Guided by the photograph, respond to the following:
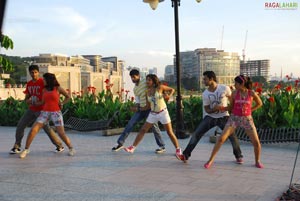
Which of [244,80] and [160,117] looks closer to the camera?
[244,80]

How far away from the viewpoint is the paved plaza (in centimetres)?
445

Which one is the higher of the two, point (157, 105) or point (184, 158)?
point (157, 105)

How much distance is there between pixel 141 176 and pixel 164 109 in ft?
5.37

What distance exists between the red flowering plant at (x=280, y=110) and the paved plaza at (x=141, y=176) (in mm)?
759

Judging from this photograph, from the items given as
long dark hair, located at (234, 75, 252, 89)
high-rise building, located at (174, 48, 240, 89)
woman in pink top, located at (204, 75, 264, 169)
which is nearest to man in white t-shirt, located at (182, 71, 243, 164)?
woman in pink top, located at (204, 75, 264, 169)

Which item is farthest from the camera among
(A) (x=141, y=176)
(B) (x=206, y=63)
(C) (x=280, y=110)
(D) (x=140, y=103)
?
(B) (x=206, y=63)

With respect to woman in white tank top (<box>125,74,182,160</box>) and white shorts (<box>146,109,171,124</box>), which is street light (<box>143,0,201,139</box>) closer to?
woman in white tank top (<box>125,74,182,160</box>)

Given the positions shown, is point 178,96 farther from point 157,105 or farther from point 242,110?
point 242,110

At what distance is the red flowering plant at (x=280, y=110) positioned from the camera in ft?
26.5

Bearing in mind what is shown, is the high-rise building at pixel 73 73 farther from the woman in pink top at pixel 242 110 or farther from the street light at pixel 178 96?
the woman in pink top at pixel 242 110

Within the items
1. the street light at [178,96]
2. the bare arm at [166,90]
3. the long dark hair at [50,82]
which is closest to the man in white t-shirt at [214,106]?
the bare arm at [166,90]

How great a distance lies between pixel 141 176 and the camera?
17.6 feet

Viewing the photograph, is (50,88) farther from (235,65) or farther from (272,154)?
(235,65)

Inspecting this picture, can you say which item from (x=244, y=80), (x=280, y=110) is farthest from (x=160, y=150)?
(x=280, y=110)
